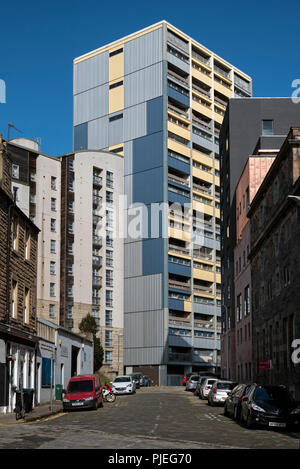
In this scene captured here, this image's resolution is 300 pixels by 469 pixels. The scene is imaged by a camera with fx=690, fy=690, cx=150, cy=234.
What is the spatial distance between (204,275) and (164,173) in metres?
17.9

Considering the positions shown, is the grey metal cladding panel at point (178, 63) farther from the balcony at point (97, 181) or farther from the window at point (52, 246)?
the window at point (52, 246)

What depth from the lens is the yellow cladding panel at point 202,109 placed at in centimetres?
11319

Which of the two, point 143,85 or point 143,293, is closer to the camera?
point 143,293

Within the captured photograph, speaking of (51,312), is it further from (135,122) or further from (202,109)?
(202,109)

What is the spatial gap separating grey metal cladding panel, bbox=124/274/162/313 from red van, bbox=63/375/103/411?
63615mm

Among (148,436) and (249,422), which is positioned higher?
(148,436)

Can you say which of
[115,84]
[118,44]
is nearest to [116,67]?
[115,84]

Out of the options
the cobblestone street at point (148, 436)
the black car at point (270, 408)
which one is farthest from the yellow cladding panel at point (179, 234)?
the black car at point (270, 408)

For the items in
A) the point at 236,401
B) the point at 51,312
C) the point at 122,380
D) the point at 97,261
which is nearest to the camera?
the point at 236,401

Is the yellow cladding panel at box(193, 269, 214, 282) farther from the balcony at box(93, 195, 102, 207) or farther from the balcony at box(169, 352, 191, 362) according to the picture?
the balcony at box(93, 195, 102, 207)

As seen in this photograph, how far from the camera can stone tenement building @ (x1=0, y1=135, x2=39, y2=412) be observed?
32.5m

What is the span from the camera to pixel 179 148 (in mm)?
107500

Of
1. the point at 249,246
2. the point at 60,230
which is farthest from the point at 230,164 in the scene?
the point at 60,230

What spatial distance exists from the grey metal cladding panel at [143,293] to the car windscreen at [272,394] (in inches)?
3002
